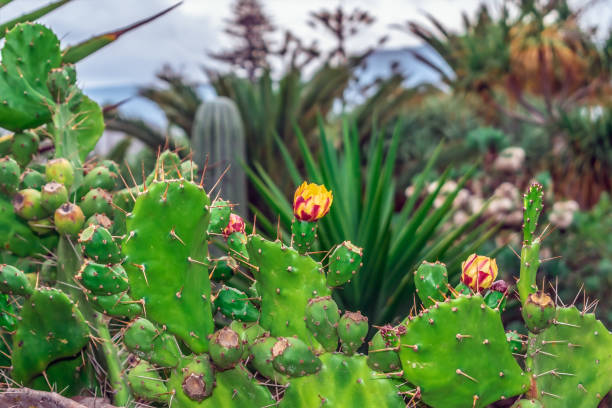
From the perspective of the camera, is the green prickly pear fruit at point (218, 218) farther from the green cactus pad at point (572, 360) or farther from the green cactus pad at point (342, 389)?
the green cactus pad at point (572, 360)

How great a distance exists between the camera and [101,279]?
77 centimetres

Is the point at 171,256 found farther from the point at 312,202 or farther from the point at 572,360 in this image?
the point at 572,360

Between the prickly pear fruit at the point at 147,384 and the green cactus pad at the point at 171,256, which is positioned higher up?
the green cactus pad at the point at 171,256

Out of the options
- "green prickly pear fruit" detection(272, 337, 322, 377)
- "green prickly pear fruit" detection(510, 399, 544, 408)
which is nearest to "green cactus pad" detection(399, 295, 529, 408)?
"green prickly pear fruit" detection(510, 399, 544, 408)

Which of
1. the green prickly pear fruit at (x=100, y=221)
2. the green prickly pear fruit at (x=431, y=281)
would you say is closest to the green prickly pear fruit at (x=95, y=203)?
the green prickly pear fruit at (x=100, y=221)

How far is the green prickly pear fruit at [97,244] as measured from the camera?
31.3 inches

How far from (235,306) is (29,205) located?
40 centimetres

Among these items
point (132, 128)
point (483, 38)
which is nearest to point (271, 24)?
point (132, 128)

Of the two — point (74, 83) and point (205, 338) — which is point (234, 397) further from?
point (74, 83)

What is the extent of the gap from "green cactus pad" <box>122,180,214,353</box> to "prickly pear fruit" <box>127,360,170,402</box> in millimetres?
92

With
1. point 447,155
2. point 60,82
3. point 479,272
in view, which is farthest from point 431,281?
point 447,155

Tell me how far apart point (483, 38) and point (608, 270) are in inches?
73.3

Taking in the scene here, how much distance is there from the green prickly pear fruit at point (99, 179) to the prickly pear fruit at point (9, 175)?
0.40ft

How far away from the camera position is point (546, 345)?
848 mm
